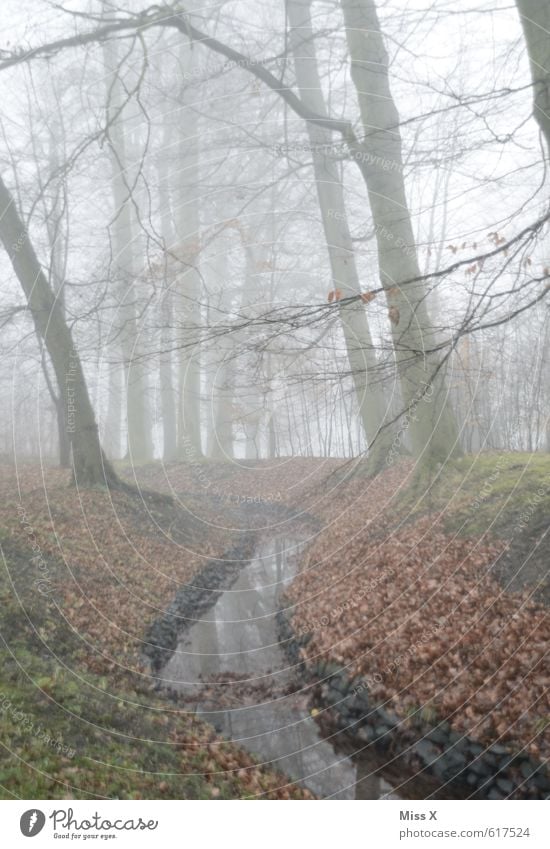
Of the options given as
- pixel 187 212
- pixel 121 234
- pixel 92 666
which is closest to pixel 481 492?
pixel 92 666

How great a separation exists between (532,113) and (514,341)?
722cm

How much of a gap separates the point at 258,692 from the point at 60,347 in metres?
6.73

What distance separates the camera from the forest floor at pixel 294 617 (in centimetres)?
420

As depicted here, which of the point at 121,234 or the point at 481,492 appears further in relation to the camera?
the point at 121,234

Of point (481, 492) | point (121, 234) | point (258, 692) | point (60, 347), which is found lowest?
point (258, 692)

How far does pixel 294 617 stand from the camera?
7582 millimetres

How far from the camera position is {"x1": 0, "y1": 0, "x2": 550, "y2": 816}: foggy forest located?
452 centimetres

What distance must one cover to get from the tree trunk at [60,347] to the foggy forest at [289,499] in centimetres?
4

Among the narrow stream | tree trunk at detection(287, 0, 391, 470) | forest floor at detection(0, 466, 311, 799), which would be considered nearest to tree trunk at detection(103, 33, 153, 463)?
forest floor at detection(0, 466, 311, 799)

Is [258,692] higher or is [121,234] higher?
[121,234]

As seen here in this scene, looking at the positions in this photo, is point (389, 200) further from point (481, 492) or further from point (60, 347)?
point (60, 347)

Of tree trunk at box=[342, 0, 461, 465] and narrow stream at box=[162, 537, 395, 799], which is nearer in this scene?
narrow stream at box=[162, 537, 395, 799]

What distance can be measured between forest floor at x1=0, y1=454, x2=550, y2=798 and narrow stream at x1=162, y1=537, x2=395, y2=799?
32 cm

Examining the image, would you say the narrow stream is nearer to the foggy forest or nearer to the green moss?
the foggy forest
